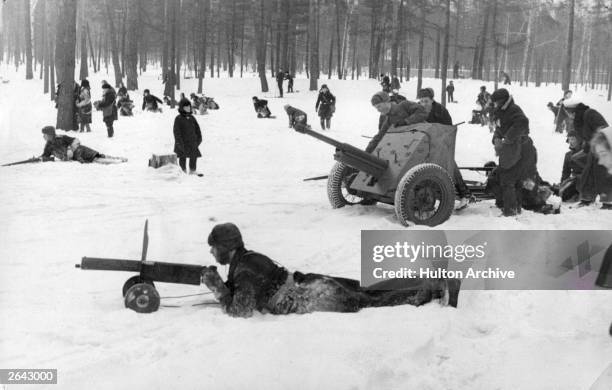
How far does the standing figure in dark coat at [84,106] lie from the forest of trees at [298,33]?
1.66 feet

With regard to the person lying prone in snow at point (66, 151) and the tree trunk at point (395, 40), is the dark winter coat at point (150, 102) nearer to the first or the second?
the person lying prone in snow at point (66, 151)

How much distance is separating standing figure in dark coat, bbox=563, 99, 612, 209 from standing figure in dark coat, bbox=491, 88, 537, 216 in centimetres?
99

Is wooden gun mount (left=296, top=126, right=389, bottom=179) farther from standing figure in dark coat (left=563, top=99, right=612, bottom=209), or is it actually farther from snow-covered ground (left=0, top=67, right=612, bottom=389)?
standing figure in dark coat (left=563, top=99, right=612, bottom=209)

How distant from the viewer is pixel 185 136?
10234mm

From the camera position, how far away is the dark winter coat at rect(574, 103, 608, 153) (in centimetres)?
739

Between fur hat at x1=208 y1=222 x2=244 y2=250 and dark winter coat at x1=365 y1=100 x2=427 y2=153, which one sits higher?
dark winter coat at x1=365 y1=100 x2=427 y2=153

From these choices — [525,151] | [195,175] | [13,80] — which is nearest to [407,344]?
[525,151]

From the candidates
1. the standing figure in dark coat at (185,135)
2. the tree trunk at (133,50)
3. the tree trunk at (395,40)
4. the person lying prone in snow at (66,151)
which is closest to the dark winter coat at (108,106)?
the person lying prone in snow at (66,151)

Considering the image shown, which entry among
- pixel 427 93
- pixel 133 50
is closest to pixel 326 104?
pixel 427 93

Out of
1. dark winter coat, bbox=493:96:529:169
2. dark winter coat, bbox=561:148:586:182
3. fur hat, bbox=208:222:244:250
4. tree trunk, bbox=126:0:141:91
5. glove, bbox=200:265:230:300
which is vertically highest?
tree trunk, bbox=126:0:141:91

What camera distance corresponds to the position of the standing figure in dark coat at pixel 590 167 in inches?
291

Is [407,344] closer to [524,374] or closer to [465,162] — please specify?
[524,374]

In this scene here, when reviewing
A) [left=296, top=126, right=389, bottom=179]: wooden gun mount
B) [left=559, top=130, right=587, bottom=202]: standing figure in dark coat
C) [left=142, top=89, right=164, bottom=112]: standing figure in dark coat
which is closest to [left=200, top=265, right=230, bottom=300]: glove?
[left=296, top=126, right=389, bottom=179]: wooden gun mount

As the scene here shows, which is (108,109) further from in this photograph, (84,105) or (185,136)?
(185,136)
